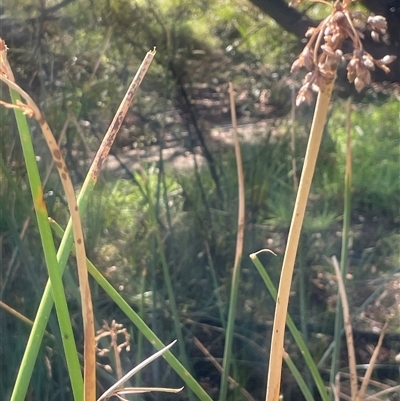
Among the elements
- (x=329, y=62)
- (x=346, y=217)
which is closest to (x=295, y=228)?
(x=329, y=62)

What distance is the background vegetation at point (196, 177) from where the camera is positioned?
102cm

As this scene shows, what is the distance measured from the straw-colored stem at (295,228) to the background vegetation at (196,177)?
540mm

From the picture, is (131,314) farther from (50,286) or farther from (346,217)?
(346,217)

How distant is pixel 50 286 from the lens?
348mm

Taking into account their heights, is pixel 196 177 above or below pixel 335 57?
below

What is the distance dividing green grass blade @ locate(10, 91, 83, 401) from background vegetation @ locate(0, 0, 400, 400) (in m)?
0.49

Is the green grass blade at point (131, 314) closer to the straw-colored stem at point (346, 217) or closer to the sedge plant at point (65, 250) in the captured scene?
the sedge plant at point (65, 250)

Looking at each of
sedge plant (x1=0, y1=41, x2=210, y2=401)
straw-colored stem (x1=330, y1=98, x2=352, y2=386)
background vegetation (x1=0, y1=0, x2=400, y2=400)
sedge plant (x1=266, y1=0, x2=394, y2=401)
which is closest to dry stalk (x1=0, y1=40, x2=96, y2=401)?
sedge plant (x1=0, y1=41, x2=210, y2=401)

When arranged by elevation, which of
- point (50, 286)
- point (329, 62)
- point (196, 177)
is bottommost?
point (196, 177)

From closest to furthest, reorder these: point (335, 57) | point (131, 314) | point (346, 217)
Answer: point (335, 57)
point (131, 314)
point (346, 217)

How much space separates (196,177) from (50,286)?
0.87 m

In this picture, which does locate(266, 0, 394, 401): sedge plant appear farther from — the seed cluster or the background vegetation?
the background vegetation

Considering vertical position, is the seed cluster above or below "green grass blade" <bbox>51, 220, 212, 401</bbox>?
above

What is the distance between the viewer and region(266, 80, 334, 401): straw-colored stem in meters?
0.29
